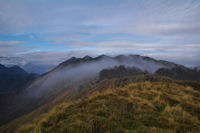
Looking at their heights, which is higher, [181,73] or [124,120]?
[124,120]

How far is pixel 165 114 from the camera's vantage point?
5887 mm

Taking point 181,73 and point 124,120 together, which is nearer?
point 124,120

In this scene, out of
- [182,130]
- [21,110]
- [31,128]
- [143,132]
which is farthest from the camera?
[21,110]

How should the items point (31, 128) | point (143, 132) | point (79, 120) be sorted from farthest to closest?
point (31, 128) < point (79, 120) < point (143, 132)

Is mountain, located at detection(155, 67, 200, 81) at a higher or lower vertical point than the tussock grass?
lower

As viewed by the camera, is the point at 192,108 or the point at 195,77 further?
the point at 195,77

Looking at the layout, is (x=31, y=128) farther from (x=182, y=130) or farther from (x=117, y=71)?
(x=117, y=71)

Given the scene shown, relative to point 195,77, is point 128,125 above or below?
above

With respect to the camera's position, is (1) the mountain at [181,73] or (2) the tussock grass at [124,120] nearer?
(2) the tussock grass at [124,120]

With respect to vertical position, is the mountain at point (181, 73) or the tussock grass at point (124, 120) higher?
the tussock grass at point (124, 120)

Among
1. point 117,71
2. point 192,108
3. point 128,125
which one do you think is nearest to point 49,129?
point 128,125

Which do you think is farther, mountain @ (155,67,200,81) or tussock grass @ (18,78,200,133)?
mountain @ (155,67,200,81)

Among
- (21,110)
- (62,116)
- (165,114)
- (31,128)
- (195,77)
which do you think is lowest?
(21,110)

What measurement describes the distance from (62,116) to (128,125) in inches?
139
